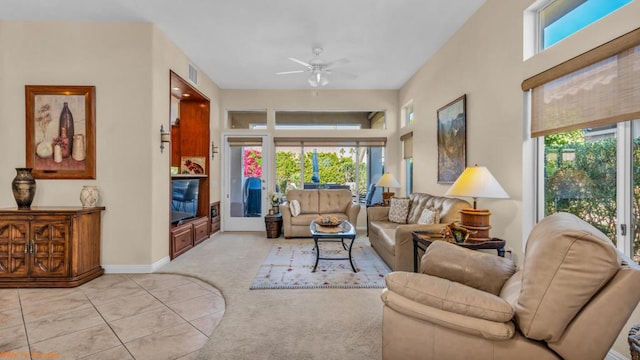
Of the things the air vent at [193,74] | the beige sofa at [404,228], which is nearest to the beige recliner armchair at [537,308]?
the beige sofa at [404,228]

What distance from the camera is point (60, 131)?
3.70m

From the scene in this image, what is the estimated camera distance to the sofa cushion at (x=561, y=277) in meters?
1.14

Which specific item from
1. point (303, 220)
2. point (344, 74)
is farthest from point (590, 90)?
point (303, 220)

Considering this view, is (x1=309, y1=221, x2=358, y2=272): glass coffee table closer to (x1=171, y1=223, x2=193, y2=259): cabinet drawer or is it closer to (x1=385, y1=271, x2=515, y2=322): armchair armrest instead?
(x1=171, y1=223, x2=193, y2=259): cabinet drawer

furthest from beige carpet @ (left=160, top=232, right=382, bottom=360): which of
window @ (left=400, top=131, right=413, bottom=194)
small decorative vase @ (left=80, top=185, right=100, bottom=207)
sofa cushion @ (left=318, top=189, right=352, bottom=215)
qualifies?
window @ (left=400, top=131, right=413, bottom=194)

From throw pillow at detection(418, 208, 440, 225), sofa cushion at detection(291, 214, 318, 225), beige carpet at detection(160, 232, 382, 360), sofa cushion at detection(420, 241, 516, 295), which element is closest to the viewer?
sofa cushion at detection(420, 241, 516, 295)

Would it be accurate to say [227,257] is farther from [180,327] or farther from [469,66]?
[469,66]

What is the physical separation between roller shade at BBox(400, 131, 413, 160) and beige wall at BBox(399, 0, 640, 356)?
1.63m

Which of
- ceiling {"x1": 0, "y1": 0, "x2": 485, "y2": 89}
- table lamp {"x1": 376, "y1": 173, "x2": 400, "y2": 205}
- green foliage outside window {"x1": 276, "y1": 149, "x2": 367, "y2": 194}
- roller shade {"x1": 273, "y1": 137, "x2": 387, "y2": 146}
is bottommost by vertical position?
table lamp {"x1": 376, "y1": 173, "x2": 400, "y2": 205}

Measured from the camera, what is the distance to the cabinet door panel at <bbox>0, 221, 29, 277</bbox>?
127 inches

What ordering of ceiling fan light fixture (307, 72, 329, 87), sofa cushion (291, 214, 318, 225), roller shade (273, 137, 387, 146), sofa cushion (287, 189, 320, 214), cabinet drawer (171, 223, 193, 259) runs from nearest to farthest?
cabinet drawer (171, 223, 193, 259) → ceiling fan light fixture (307, 72, 329, 87) → sofa cushion (291, 214, 318, 225) → sofa cushion (287, 189, 320, 214) → roller shade (273, 137, 387, 146)

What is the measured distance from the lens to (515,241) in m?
2.82

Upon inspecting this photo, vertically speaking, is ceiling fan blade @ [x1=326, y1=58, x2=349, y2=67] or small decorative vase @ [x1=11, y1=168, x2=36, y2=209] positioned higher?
ceiling fan blade @ [x1=326, y1=58, x2=349, y2=67]

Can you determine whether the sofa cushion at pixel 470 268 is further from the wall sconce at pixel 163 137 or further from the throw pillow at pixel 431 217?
the wall sconce at pixel 163 137
